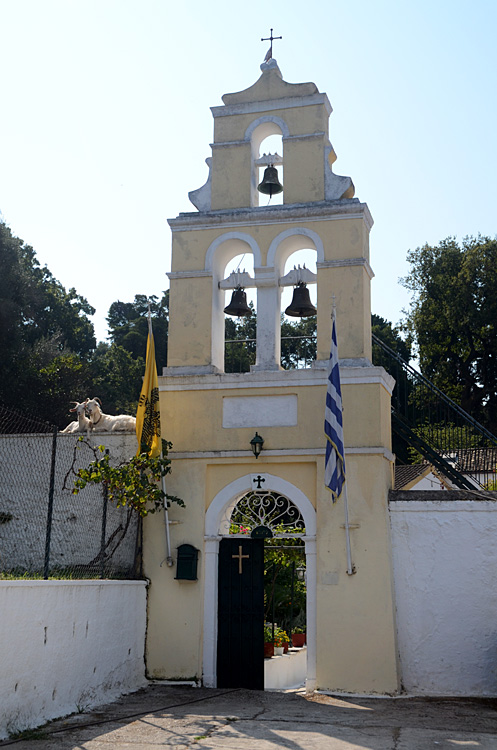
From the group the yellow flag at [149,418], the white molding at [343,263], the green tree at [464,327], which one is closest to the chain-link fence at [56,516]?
the yellow flag at [149,418]

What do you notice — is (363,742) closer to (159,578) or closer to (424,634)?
(424,634)

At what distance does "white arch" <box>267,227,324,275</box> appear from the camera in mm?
11766

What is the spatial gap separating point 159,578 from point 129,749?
175 inches

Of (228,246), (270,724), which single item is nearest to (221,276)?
(228,246)

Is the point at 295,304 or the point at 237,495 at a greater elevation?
the point at 295,304

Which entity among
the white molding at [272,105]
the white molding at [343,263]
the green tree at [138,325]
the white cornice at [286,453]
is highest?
the green tree at [138,325]

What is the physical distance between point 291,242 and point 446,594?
5365mm

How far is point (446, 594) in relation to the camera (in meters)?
10.8

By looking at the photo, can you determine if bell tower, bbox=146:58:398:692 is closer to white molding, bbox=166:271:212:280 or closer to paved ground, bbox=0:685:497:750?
white molding, bbox=166:271:212:280

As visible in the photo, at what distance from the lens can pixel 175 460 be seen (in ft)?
38.0

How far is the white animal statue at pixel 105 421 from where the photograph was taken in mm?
12367

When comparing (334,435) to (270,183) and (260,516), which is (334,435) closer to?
(260,516)

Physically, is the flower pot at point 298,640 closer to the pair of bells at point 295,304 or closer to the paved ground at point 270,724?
the paved ground at point 270,724

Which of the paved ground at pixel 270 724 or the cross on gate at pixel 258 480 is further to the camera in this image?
the cross on gate at pixel 258 480
